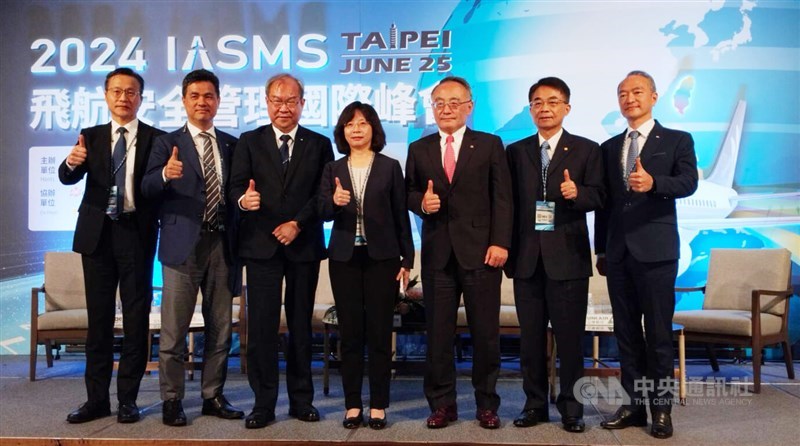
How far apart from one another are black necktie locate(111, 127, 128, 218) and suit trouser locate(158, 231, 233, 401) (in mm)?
370

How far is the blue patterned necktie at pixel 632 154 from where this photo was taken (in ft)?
11.2

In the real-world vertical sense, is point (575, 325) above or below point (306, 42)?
below

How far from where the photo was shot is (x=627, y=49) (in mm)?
5879

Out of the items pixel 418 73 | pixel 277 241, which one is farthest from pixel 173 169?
pixel 418 73

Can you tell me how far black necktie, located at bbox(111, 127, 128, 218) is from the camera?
3570mm

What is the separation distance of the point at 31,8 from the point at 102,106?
1.05 metres

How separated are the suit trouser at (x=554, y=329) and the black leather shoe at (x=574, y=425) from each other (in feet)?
0.07

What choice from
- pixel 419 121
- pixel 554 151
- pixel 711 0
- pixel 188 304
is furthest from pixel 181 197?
pixel 711 0

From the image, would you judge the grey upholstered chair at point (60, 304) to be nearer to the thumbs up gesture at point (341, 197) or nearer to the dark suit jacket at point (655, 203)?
the thumbs up gesture at point (341, 197)

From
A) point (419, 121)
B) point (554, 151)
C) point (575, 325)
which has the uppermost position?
point (419, 121)

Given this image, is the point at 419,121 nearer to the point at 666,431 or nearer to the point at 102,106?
the point at 102,106

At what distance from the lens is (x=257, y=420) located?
11.4ft

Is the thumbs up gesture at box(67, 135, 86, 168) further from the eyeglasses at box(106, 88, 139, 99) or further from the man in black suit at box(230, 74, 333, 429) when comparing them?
the man in black suit at box(230, 74, 333, 429)

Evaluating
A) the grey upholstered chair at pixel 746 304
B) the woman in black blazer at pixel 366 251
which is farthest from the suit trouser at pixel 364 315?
the grey upholstered chair at pixel 746 304
